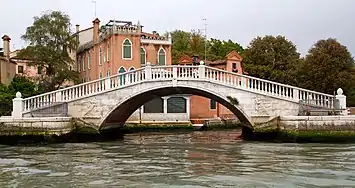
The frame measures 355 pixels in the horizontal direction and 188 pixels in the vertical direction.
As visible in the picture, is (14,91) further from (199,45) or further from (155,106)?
(199,45)

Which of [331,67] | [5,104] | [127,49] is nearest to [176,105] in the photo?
[127,49]

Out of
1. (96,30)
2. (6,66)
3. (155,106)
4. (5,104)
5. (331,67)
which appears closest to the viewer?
(5,104)

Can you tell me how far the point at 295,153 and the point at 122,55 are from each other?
1879cm

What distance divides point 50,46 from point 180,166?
66.8ft

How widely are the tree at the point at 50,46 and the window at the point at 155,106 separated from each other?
476 cm

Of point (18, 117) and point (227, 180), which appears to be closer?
point (227, 180)

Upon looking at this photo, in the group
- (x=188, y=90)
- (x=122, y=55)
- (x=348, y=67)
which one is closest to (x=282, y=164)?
(x=188, y=90)

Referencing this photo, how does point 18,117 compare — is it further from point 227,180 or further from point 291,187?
point 291,187

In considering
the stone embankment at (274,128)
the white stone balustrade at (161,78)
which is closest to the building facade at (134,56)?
the white stone balustrade at (161,78)

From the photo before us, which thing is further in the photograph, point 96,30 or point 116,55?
point 96,30

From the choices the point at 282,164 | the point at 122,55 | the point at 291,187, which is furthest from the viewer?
the point at 122,55

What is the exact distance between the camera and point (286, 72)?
37.1m

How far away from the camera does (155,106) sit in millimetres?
32969

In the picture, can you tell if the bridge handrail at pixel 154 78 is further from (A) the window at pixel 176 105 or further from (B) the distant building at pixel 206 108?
(B) the distant building at pixel 206 108
